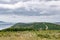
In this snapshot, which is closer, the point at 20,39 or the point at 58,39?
the point at 20,39

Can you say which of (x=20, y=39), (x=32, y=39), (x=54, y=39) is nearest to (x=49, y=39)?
(x=54, y=39)

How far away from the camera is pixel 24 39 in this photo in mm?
14805

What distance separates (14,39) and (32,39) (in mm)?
1602

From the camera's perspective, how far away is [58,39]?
17.8 meters

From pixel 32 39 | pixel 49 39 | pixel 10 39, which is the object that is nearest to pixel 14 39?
pixel 10 39

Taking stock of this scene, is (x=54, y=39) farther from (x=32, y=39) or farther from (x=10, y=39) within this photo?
(x=10, y=39)

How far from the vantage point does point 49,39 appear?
17.1m

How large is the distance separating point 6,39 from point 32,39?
2294mm

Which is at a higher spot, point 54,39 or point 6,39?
point 6,39

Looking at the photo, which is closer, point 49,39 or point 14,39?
point 14,39

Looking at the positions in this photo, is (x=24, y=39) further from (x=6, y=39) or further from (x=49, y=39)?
(x=49, y=39)

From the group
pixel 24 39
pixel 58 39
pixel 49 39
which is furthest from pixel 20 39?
pixel 58 39

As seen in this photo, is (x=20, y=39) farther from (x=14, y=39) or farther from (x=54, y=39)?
(x=54, y=39)

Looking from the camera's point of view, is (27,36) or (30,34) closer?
(27,36)
